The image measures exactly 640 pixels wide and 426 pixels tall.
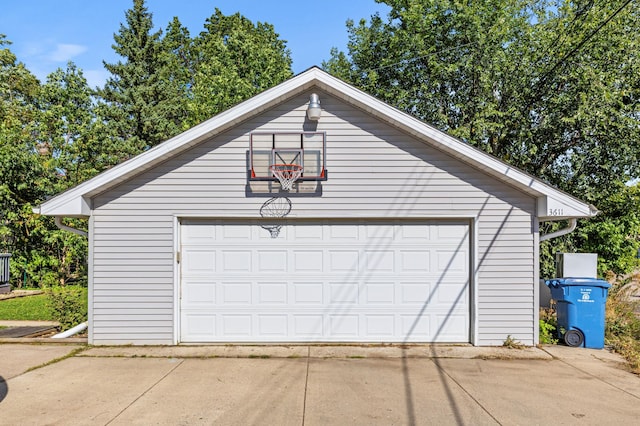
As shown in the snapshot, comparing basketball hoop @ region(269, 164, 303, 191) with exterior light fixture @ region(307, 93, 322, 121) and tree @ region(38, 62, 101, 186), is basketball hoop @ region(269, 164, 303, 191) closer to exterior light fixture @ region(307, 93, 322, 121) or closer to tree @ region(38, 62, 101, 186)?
exterior light fixture @ region(307, 93, 322, 121)

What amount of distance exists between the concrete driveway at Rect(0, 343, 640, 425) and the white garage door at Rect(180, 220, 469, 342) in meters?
0.38

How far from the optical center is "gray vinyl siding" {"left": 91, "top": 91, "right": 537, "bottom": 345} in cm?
725

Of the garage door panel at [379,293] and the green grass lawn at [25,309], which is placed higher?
the garage door panel at [379,293]

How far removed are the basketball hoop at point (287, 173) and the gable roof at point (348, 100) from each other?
1.01m

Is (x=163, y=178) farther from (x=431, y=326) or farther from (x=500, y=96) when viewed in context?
(x=500, y=96)

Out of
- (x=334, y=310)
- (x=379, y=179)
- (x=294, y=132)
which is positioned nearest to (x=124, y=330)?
(x=334, y=310)

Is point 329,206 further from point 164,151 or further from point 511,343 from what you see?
point 511,343

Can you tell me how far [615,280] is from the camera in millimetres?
13461

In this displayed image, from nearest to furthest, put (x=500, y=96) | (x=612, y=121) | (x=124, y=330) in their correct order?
(x=124, y=330) → (x=612, y=121) → (x=500, y=96)

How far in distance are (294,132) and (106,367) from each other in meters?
4.54

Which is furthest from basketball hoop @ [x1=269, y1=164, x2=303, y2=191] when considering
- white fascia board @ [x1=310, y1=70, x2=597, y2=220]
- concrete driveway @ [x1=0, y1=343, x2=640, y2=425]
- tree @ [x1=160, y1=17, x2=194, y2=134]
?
tree @ [x1=160, y1=17, x2=194, y2=134]

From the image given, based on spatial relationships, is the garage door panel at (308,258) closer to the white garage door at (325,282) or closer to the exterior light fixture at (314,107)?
the white garage door at (325,282)

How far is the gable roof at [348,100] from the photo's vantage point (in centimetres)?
704

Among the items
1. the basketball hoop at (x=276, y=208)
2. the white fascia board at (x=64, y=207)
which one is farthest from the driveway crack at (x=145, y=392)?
the white fascia board at (x=64, y=207)
